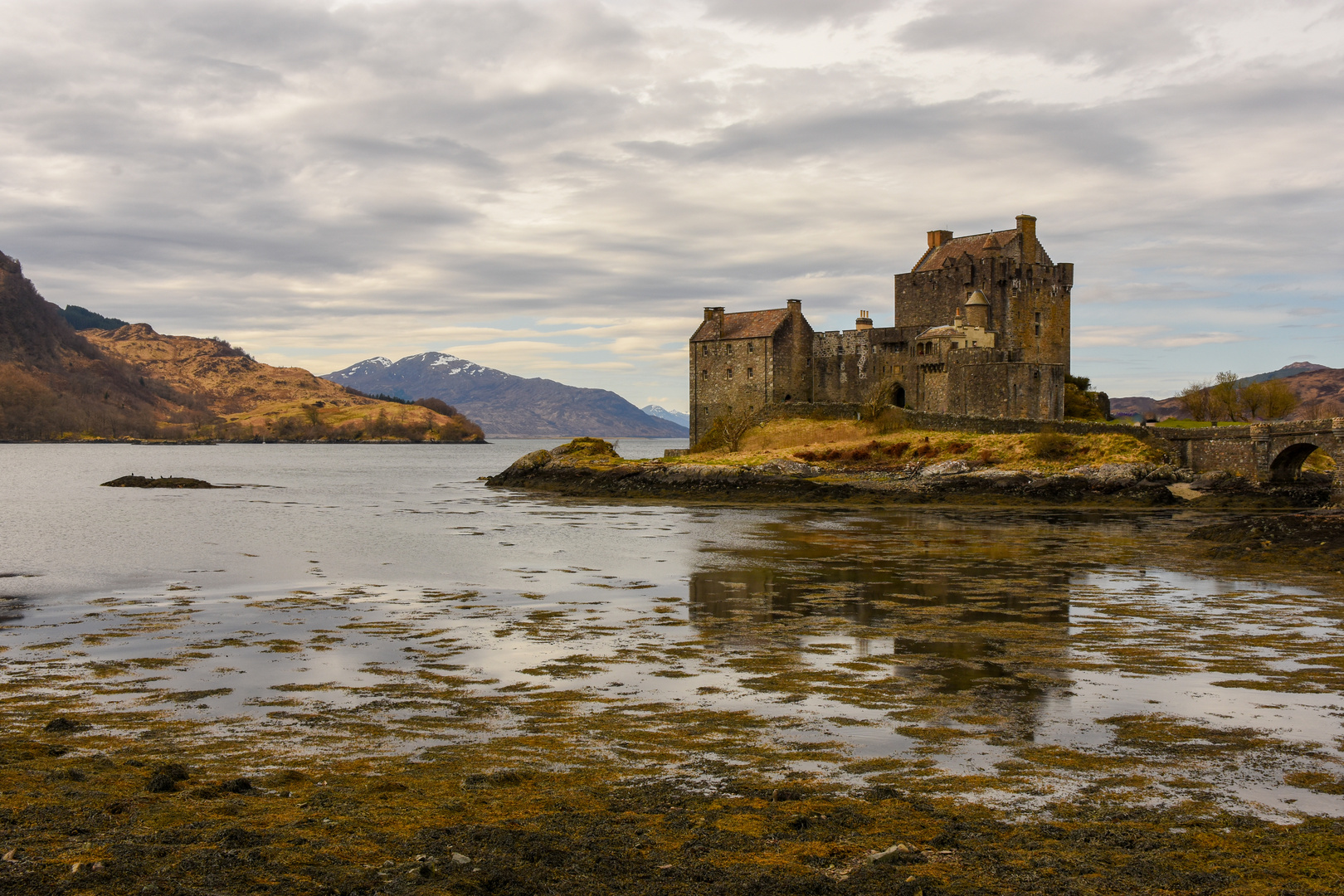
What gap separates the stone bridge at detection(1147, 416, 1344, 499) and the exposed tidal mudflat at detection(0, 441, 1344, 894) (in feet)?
74.8

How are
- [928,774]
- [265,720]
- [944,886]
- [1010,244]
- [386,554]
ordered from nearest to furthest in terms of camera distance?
[944,886], [928,774], [265,720], [386,554], [1010,244]

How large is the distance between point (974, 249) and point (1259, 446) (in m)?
24.7

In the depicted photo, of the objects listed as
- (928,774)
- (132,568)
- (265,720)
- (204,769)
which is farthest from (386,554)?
(928,774)

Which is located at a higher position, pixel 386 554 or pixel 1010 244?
pixel 1010 244

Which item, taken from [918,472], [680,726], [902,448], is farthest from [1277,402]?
[680,726]

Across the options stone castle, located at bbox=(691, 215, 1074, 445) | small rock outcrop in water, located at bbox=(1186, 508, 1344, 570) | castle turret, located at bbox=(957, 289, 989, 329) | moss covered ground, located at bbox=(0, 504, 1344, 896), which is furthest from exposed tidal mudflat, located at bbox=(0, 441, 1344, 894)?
castle turret, located at bbox=(957, 289, 989, 329)

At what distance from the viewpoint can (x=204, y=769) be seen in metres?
9.33

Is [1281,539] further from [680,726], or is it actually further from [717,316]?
[717,316]

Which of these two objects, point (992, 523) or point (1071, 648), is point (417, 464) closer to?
point (992, 523)

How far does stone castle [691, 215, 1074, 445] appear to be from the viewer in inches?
2382

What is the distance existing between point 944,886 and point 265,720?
8.10 metres

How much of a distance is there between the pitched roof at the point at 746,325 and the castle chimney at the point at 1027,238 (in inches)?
679

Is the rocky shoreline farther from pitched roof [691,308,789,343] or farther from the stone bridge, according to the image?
pitched roof [691,308,789,343]

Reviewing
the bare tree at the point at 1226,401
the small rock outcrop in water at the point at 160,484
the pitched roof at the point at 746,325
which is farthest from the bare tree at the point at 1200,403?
the small rock outcrop in water at the point at 160,484
